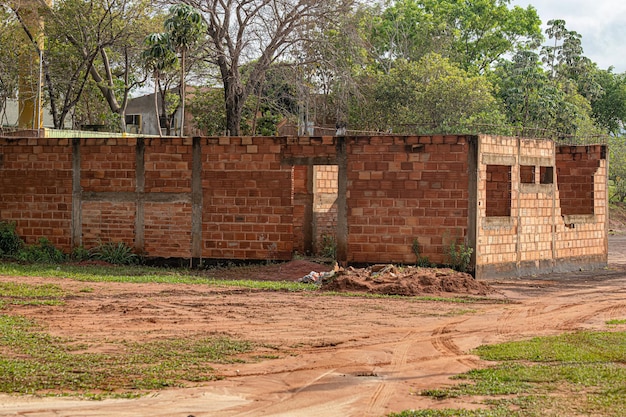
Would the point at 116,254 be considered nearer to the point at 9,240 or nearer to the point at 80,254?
the point at 80,254

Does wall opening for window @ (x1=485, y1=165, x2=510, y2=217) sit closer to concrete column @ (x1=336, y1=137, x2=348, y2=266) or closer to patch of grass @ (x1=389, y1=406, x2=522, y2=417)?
concrete column @ (x1=336, y1=137, x2=348, y2=266)

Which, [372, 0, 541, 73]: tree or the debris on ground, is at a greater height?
[372, 0, 541, 73]: tree

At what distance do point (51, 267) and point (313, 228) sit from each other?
568 centimetres

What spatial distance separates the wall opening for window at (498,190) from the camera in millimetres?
17625

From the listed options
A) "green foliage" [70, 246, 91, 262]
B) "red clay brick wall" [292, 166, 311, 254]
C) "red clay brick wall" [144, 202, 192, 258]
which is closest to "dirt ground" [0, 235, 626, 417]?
"red clay brick wall" [144, 202, 192, 258]

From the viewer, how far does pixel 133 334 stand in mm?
10570

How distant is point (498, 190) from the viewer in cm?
1797

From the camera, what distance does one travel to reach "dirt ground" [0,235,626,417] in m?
7.42

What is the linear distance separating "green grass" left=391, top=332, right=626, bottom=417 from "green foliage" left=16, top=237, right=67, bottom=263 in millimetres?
11396

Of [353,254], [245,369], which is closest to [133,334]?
[245,369]

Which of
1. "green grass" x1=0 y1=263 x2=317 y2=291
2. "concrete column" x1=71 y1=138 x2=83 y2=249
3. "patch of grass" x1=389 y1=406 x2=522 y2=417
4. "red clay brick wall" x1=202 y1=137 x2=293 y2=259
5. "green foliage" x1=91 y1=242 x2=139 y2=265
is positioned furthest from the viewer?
"concrete column" x1=71 y1=138 x2=83 y2=249

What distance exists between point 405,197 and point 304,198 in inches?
130

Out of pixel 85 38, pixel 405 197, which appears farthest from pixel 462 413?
pixel 85 38

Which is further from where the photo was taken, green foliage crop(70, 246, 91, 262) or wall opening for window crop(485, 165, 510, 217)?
green foliage crop(70, 246, 91, 262)
